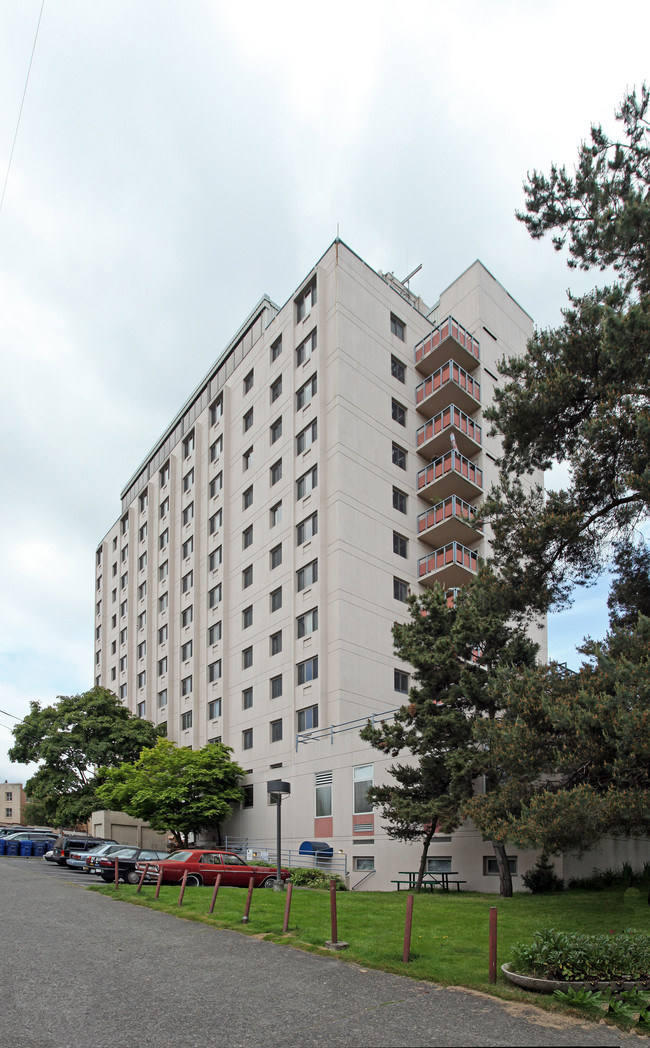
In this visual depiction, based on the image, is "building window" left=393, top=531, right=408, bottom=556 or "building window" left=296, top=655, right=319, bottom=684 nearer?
"building window" left=296, top=655, right=319, bottom=684

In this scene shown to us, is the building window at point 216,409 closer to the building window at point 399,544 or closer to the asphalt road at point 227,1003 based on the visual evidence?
the building window at point 399,544

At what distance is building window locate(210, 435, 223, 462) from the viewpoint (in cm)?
4809

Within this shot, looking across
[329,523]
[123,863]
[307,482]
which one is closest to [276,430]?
[307,482]

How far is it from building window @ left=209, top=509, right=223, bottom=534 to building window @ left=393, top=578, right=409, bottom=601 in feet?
42.8

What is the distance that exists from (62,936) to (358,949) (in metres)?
5.19

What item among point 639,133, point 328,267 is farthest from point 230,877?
point 328,267

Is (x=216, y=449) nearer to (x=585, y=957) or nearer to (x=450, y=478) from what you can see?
(x=450, y=478)

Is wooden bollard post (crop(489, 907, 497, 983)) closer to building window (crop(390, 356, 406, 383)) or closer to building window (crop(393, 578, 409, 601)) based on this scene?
building window (crop(393, 578, 409, 601))

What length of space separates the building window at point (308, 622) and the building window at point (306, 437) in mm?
7810

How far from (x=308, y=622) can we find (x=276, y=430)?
35.8ft

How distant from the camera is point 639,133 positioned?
51.1 feet

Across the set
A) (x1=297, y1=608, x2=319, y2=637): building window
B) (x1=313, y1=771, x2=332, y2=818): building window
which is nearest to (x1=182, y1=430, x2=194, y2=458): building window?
(x1=297, y1=608, x2=319, y2=637): building window

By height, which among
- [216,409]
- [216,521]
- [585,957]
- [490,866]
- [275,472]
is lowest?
[490,866]

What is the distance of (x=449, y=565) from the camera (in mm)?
36469
